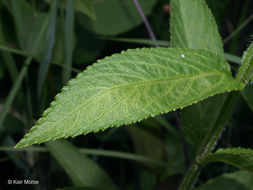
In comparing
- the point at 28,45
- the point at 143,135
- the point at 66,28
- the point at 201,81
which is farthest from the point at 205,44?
the point at 28,45

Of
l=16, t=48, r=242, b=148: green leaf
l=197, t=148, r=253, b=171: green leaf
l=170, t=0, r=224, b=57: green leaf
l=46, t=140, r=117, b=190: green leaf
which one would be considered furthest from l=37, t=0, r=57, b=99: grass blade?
l=197, t=148, r=253, b=171: green leaf

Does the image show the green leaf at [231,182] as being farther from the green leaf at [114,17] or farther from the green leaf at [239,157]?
the green leaf at [114,17]

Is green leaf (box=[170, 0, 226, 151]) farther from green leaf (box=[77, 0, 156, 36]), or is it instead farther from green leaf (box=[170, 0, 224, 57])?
green leaf (box=[77, 0, 156, 36])

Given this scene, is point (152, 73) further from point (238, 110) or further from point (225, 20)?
point (225, 20)

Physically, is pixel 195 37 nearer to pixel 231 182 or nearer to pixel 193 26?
pixel 193 26

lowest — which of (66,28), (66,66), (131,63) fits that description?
(131,63)

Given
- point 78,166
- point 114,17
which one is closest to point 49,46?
point 78,166
